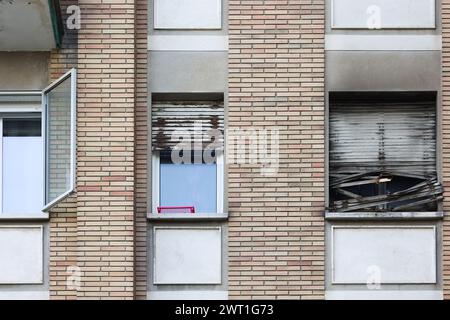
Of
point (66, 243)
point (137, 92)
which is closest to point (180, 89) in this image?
point (137, 92)

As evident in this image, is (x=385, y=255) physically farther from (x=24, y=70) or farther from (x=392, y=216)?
(x=24, y=70)

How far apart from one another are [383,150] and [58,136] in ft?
12.0

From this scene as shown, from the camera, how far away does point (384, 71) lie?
11.5 m

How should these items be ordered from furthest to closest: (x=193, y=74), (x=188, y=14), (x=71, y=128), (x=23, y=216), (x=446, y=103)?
(x=188, y=14) < (x=193, y=74) < (x=446, y=103) < (x=23, y=216) < (x=71, y=128)

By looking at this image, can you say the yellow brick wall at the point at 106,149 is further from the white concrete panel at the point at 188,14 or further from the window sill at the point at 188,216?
the white concrete panel at the point at 188,14

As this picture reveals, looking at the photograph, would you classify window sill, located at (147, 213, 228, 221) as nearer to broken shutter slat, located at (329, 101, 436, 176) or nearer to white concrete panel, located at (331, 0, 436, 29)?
broken shutter slat, located at (329, 101, 436, 176)

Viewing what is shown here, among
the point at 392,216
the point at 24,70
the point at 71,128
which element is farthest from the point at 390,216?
the point at 24,70

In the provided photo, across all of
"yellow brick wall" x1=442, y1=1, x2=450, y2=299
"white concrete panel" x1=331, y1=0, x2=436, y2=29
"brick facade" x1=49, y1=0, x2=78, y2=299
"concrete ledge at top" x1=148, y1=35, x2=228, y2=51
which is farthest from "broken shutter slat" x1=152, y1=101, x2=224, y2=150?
"yellow brick wall" x1=442, y1=1, x2=450, y2=299

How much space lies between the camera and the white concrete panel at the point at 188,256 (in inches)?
444

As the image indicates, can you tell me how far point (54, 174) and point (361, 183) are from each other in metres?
3.44

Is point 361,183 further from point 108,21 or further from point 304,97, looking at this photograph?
point 108,21

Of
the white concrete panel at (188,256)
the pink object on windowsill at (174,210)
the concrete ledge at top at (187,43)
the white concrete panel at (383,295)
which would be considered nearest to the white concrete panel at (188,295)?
the white concrete panel at (188,256)

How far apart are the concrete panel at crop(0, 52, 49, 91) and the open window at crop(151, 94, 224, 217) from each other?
1.30 meters

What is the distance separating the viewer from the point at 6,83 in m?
11.5
